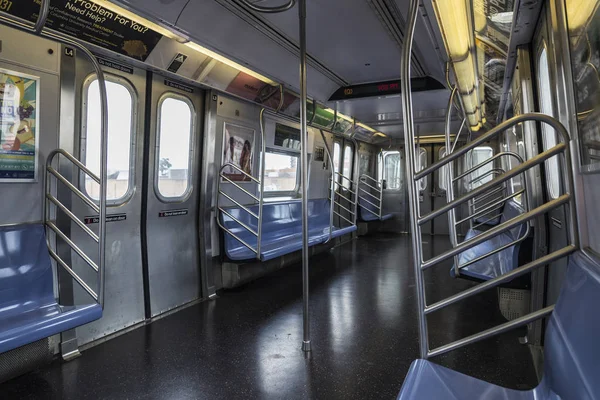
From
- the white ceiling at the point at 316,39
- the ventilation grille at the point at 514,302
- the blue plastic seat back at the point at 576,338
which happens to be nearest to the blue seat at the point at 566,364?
the blue plastic seat back at the point at 576,338

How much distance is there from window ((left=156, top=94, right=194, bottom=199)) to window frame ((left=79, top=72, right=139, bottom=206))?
0.87 feet

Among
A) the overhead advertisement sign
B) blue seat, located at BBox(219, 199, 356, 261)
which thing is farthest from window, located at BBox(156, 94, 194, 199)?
the overhead advertisement sign

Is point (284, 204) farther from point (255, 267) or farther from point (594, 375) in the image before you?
point (594, 375)

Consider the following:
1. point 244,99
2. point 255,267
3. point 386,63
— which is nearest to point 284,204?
point 255,267

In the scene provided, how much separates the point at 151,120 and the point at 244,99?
1.24 m

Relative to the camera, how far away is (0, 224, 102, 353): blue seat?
7.11 feet

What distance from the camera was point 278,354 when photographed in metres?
2.87

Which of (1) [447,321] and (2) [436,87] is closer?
(1) [447,321]

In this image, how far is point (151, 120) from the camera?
12.1ft

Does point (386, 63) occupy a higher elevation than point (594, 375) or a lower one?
higher

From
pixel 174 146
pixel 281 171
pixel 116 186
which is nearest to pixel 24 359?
pixel 116 186

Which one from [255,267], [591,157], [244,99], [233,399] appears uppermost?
[244,99]

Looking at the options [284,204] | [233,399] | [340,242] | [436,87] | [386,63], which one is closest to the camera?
[233,399]

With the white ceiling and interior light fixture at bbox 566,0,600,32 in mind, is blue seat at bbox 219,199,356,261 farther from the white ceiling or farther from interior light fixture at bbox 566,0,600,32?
interior light fixture at bbox 566,0,600,32
